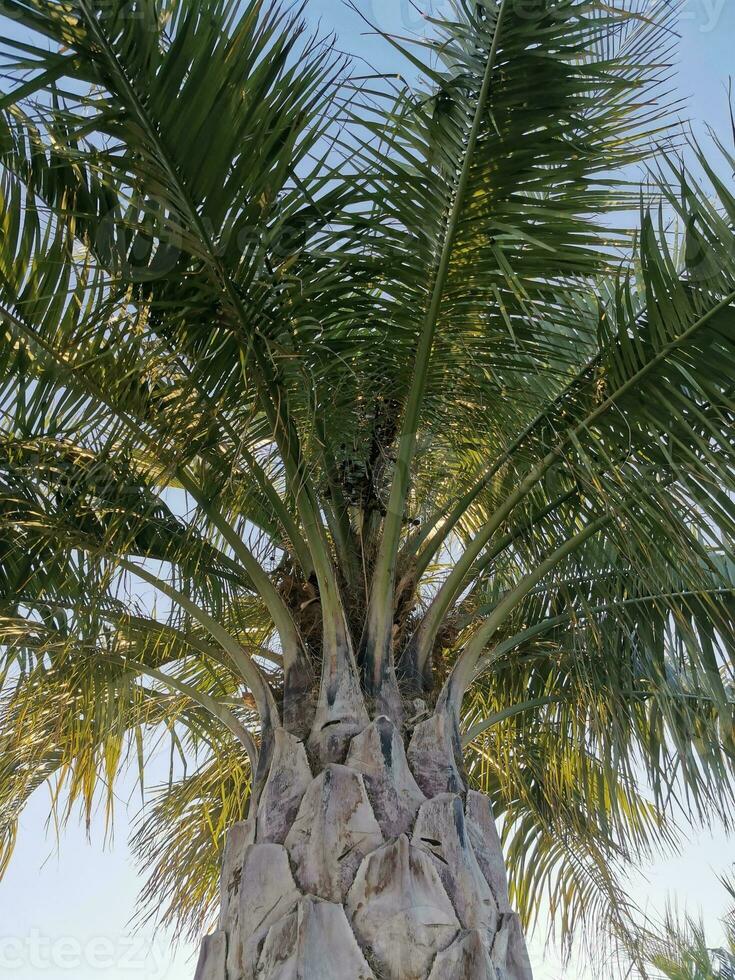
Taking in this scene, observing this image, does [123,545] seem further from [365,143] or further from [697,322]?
[697,322]

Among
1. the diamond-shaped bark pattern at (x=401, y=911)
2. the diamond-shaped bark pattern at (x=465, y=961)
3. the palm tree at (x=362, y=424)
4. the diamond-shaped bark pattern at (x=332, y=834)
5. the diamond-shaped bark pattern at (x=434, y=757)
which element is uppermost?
the palm tree at (x=362, y=424)

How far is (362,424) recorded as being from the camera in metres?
3.58

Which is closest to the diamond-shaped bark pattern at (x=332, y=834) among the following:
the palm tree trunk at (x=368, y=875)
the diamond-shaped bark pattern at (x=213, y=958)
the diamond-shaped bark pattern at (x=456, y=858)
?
the palm tree trunk at (x=368, y=875)

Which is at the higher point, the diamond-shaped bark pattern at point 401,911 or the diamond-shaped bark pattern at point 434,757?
the diamond-shaped bark pattern at point 434,757

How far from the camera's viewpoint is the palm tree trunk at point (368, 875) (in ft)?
8.27

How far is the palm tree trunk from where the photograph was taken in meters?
2.52

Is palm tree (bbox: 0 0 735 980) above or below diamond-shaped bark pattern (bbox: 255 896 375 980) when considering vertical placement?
above

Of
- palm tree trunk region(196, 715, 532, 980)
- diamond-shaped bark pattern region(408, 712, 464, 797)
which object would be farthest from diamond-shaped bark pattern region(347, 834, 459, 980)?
diamond-shaped bark pattern region(408, 712, 464, 797)

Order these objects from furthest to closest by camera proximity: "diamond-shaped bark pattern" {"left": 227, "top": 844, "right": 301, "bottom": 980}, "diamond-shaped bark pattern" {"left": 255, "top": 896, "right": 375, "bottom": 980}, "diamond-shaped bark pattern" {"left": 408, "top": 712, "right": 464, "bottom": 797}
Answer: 1. "diamond-shaped bark pattern" {"left": 408, "top": 712, "right": 464, "bottom": 797}
2. "diamond-shaped bark pattern" {"left": 227, "top": 844, "right": 301, "bottom": 980}
3. "diamond-shaped bark pattern" {"left": 255, "top": 896, "right": 375, "bottom": 980}

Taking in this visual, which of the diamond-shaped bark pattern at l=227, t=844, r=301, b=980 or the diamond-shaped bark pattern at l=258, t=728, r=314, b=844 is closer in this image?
the diamond-shaped bark pattern at l=227, t=844, r=301, b=980

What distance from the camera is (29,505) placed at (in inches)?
142

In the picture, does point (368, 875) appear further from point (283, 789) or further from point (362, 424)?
point (362, 424)

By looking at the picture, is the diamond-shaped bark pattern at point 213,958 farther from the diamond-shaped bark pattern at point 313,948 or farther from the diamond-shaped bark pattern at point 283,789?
the diamond-shaped bark pattern at point 283,789

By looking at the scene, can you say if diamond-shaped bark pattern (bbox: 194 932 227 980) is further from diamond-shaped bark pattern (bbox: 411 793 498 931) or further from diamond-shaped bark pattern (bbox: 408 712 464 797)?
diamond-shaped bark pattern (bbox: 408 712 464 797)
